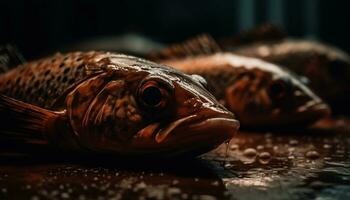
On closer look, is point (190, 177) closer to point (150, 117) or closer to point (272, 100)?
point (150, 117)

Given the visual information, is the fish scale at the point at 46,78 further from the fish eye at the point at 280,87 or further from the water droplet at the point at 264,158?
the fish eye at the point at 280,87

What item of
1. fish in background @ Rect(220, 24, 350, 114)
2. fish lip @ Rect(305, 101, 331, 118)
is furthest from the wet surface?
fish in background @ Rect(220, 24, 350, 114)

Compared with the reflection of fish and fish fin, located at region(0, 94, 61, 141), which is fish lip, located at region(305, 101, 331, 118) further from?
fish fin, located at region(0, 94, 61, 141)

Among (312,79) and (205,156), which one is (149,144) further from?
(312,79)

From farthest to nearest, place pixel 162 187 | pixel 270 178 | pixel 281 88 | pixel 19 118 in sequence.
A: pixel 281 88 → pixel 19 118 → pixel 270 178 → pixel 162 187

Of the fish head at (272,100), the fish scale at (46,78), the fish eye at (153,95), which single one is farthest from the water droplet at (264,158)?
the fish head at (272,100)

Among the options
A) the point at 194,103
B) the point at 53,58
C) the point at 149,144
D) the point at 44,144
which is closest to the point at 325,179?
the point at 194,103
